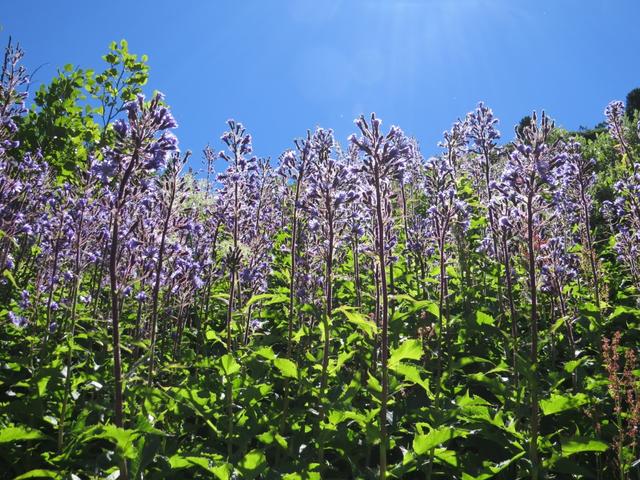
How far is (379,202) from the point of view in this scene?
4.23 m

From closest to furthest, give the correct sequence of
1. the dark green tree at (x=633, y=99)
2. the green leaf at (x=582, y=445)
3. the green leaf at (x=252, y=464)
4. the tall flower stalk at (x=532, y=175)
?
the green leaf at (x=252, y=464)
the green leaf at (x=582, y=445)
the tall flower stalk at (x=532, y=175)
the dark green tree at (x=633, y=99)

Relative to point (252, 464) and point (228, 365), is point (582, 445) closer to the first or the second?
point (252, 464)

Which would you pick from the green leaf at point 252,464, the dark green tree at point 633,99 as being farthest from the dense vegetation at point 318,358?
the dark green tree at point 633,99

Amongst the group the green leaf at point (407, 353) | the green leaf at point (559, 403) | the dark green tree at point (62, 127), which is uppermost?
the dark green tree at point (62, 127)

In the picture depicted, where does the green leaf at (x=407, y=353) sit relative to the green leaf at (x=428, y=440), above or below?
above

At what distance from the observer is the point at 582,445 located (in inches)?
154

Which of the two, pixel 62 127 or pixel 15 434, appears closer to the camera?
pixel 15 434

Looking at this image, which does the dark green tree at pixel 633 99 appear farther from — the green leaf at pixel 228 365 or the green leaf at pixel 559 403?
the green leaf at pixel 228 365

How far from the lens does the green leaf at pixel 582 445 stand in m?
3.86

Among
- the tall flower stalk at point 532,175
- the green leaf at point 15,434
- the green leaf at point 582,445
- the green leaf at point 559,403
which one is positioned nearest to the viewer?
the green leaf at point 582,445

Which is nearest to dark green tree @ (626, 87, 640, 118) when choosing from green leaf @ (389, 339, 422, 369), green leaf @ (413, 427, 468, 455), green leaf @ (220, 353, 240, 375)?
green leaf @ (389, 339, 422, 369)

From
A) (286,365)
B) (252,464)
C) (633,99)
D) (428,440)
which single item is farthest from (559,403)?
(633,99)

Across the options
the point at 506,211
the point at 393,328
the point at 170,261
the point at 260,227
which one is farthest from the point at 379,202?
the point at 260,227

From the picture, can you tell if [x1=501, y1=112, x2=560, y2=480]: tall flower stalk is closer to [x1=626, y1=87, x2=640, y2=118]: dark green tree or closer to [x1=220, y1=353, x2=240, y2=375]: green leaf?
[x1=220, y1=353, x2=240, y2=375]: green leaf
